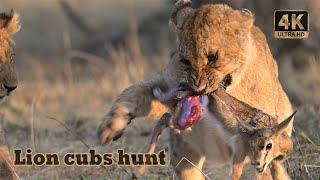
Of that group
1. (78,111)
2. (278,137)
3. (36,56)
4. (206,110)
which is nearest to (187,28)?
(206,110)

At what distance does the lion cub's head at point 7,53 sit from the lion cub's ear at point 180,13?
4.09 ft

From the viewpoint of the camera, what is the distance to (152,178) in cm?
736

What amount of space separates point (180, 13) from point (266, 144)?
5.49ft

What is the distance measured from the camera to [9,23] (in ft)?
24.3

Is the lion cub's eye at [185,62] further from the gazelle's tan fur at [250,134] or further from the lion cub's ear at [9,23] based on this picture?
the lion cub's ear at [9,23]

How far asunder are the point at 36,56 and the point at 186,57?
15002mm

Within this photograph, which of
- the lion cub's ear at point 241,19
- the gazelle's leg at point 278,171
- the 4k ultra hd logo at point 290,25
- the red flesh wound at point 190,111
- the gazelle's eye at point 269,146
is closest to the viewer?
the gazelle's eye at point 269,146

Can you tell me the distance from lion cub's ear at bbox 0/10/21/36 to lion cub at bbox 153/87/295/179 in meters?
1.95

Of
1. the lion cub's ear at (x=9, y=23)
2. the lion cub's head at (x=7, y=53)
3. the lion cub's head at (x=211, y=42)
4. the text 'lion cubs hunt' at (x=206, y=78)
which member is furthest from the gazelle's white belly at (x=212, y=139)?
the lion cub's ear at (x=9, y=23)

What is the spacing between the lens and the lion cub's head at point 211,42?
19.6ft

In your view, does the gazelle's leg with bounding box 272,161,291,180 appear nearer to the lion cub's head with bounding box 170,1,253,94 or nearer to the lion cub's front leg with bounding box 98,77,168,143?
the lion cub's head with bounding box 170,1,253,94

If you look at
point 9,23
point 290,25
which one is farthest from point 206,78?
point 290,25

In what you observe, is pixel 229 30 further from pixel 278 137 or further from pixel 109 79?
pixel 109 79

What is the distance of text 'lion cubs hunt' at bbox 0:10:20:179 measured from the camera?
6629 mm
